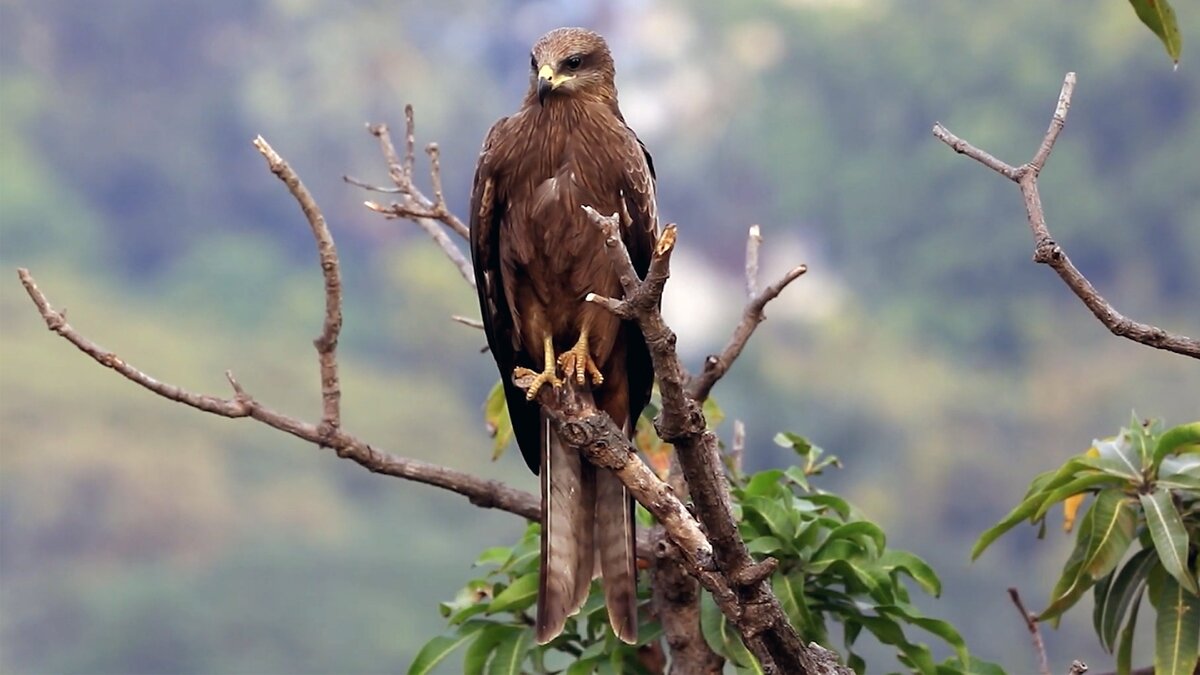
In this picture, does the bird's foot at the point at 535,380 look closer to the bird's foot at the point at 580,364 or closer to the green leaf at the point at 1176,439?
the bird's foot at the point at 580,364

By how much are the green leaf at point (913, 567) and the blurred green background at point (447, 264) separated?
4829 millimetres

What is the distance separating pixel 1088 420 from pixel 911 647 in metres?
6.01

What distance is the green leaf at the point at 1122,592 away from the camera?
9.92 feet

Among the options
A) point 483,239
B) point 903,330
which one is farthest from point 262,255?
point 483,239

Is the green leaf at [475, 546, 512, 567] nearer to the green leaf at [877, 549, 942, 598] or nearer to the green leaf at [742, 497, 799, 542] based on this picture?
the green leaf at [742, 497, 799, 542]

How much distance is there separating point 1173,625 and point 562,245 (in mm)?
1539

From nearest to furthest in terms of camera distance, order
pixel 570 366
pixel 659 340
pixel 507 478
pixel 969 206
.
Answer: pixel 659 340 < pixel 570 366 < pixel 507 478 < pixel 969 206

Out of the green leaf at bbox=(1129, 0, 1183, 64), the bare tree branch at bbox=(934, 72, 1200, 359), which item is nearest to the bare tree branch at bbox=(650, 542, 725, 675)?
the bare tree branch at bbox=(934, 72, 1200, 359)

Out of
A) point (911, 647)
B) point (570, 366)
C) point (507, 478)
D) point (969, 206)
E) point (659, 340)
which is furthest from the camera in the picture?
point (969, 206)

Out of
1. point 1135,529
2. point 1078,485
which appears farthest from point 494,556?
point 1135,529

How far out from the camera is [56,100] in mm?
9555

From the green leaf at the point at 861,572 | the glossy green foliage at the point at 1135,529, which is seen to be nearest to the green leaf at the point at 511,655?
the green leaf at the point at 861,572

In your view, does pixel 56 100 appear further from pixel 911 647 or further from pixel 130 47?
pixel 911 647

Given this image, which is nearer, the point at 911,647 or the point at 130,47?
the point at 911,647
